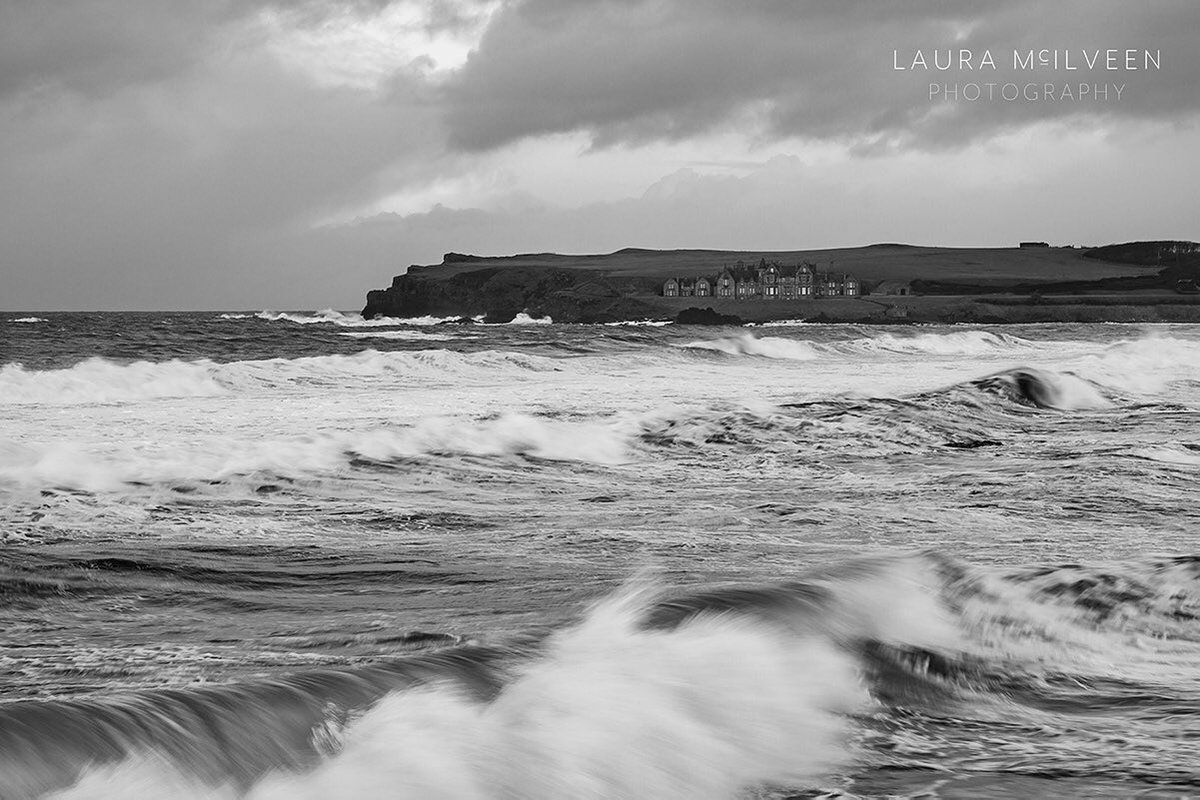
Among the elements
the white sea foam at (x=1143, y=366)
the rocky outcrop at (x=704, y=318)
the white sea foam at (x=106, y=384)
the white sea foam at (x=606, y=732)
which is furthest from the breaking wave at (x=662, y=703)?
the rocky outcrop at (x=704, y=318)

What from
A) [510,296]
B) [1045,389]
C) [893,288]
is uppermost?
[510,296]

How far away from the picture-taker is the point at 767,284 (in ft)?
422

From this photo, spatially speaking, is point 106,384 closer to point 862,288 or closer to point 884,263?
point 862,288

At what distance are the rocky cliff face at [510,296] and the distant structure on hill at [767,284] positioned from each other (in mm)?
6290

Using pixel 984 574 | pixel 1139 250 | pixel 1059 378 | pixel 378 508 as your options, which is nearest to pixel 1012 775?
pixel 984 574

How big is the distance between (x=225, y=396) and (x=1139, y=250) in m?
136

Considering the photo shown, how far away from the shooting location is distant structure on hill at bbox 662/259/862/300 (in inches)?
4968

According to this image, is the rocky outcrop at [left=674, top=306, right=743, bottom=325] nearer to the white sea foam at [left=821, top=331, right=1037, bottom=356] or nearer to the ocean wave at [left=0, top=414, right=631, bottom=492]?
the white sea foam at [left=821, top=331, right=1037, bottom=356]

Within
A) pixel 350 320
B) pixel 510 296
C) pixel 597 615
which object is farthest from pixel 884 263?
pixel 597 615

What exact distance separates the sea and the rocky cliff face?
10276 centimetres

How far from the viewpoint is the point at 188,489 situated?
8.29 meters

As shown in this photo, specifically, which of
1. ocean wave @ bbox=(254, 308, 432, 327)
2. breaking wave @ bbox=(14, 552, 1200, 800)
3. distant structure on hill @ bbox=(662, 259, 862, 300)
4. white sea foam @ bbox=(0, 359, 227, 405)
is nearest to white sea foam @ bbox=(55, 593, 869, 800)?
breaking wave @ bbox=(14, 552, 1200, 800)

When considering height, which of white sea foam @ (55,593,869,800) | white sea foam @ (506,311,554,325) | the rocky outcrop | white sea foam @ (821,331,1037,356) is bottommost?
white sea foam @ (55,593,869,800)

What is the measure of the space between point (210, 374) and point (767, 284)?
111m
